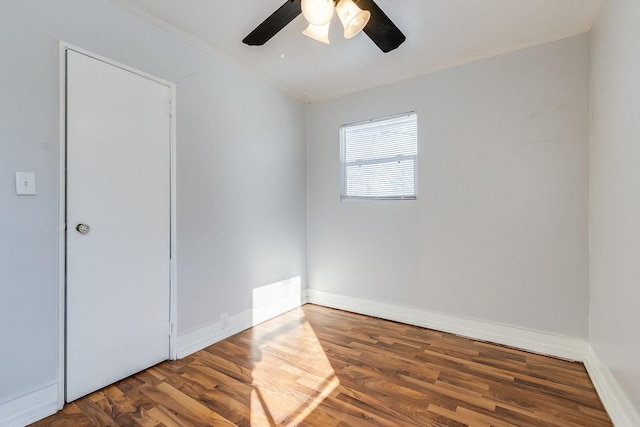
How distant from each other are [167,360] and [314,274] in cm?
180

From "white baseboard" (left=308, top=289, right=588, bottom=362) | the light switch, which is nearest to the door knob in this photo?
the light switch

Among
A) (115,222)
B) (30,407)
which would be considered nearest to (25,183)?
(115,222)

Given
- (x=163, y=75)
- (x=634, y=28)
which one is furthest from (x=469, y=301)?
(x=163, y=75)

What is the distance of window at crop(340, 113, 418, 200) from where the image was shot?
2996mm

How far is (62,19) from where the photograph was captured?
172cm

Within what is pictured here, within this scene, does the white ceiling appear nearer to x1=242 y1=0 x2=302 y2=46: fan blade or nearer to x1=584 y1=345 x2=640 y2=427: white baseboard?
x1=242 y1=0 x2=302 y2=46: fan blade

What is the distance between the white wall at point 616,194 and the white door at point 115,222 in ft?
8.98

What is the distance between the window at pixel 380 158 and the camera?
3.00 meters

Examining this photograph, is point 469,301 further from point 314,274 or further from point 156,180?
point 156,180

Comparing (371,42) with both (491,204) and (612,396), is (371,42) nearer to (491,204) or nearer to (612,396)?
(491,204)

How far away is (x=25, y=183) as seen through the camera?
62.4 inches

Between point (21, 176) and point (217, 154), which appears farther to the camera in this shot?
point (217, 154)

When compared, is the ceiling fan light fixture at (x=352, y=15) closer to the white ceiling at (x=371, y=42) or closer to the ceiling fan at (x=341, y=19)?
the ceiling fan at (x=341, y=19)

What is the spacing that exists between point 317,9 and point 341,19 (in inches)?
7.4
